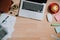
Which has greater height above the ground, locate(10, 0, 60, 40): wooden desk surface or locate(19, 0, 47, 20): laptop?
locate(19, 0, 47, 20): laptop

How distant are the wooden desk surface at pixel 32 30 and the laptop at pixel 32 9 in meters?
0.04

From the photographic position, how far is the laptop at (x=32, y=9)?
1.23 m

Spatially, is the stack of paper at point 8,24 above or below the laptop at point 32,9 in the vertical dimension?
below

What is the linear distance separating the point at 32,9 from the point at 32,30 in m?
0.16

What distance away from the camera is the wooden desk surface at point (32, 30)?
1143 mm

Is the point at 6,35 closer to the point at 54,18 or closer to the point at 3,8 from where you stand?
the point at 3,8

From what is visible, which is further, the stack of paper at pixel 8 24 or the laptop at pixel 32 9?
the laptop at pixel 32 9

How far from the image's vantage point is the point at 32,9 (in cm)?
123

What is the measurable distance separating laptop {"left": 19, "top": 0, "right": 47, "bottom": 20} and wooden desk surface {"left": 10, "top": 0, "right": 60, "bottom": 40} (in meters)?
0.04

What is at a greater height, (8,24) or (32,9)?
(32,9)

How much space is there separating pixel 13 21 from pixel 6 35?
5.3 inches

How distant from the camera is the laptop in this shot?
1.23 meters

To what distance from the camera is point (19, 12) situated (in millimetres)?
1232

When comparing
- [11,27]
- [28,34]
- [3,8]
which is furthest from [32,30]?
[3,8]
